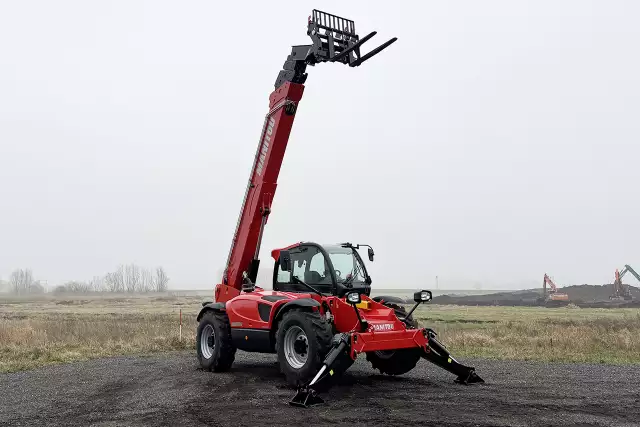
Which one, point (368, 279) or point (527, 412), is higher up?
point (368, 279)

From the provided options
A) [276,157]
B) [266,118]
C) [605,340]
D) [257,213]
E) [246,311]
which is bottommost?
[605,340]

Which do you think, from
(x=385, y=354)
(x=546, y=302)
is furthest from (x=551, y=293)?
(x=385, y=354)

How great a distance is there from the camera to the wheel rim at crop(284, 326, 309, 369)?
9.83 metres

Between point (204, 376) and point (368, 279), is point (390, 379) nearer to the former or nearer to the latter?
point (368, 279)

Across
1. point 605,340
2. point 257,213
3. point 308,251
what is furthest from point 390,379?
point 605,340

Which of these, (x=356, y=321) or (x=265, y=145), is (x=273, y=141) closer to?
(x=265, y=145)

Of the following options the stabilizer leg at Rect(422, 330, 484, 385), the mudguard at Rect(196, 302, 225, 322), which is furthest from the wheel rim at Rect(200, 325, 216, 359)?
the stabilizer leg at Rect(422, 330, 484, 385)

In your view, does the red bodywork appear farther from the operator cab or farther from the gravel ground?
the gravel ground

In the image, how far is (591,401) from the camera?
8.48 metres

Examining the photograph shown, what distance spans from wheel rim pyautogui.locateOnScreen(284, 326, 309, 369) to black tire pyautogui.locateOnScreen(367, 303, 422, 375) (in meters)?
1.70

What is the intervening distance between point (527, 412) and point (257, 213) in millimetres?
6924

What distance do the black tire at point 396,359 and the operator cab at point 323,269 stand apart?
0.80 metres

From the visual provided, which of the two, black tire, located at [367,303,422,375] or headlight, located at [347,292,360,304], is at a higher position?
headlight, located at [347,292,360,304]

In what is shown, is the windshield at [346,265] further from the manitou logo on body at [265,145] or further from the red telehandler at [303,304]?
the manitou logo on body at [265,145]
